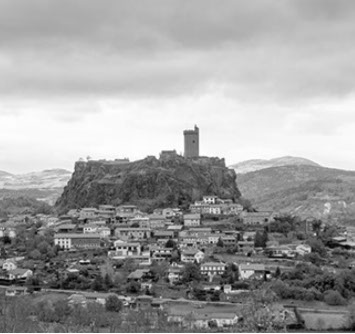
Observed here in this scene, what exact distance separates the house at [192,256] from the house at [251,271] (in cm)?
299

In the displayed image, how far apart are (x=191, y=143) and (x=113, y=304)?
32097 mm

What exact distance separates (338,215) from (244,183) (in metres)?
29.4

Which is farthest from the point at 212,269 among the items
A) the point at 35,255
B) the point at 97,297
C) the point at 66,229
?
the point at 66,229

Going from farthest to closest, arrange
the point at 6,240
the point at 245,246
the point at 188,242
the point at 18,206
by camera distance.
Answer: the point at 18,206 < the point at 6,240 < the point at 188,242 < the point at 245,246

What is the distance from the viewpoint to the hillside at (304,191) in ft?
224

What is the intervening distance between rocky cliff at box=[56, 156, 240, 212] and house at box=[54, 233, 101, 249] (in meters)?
9.39

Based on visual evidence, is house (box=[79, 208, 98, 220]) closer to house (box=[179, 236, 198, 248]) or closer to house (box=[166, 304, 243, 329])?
house (box=[179, 236, 198, 248])

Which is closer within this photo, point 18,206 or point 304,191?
point 18,206

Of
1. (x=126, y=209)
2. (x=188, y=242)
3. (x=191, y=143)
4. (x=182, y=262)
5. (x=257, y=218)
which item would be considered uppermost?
(x=191, y=143)

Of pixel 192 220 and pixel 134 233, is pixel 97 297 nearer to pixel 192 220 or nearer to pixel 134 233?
pixel 134 233

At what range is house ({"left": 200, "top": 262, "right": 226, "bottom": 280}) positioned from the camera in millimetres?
29062

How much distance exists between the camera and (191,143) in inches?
2133

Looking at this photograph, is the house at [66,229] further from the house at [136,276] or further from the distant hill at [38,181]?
the distant hill at [38,181]

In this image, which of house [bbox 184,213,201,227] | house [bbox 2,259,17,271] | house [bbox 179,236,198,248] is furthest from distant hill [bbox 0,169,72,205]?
house [bbox 2,259,17,271]
